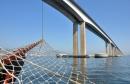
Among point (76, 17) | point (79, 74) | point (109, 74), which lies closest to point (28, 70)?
point (79, 74)

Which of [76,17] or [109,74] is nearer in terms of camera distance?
[109,74]

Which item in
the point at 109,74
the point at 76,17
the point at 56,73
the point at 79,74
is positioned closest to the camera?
the point at 56,73

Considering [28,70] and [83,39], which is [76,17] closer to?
[83,39]

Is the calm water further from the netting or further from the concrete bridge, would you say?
the concrete bridge

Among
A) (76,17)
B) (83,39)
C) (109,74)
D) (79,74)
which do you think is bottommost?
(109,74)

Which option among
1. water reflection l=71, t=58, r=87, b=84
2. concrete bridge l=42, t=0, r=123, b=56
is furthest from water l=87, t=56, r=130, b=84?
concrete bridge l=42, t=0, r=123, b=56

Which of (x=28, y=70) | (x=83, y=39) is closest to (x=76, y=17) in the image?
(x=83, y=39)

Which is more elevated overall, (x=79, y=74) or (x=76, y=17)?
(x=76, y=17)

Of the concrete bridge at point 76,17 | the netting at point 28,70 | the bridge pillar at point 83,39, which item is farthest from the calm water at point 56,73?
the bridge pillar at point 83,39

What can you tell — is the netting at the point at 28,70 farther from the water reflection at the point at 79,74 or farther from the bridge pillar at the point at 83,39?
the bridge pillar at the point at 83,39

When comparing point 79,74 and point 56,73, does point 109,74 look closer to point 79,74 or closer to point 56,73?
point 79,74

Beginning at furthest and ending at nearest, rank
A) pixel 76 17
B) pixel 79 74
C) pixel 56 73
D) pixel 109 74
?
pixel 76 17, pixel 109 74, pixel 79 74, pixel 56 73

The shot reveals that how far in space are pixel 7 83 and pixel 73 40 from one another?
60.9 metres

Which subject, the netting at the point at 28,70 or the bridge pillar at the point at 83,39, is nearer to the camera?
the netting at the point at 28,70
